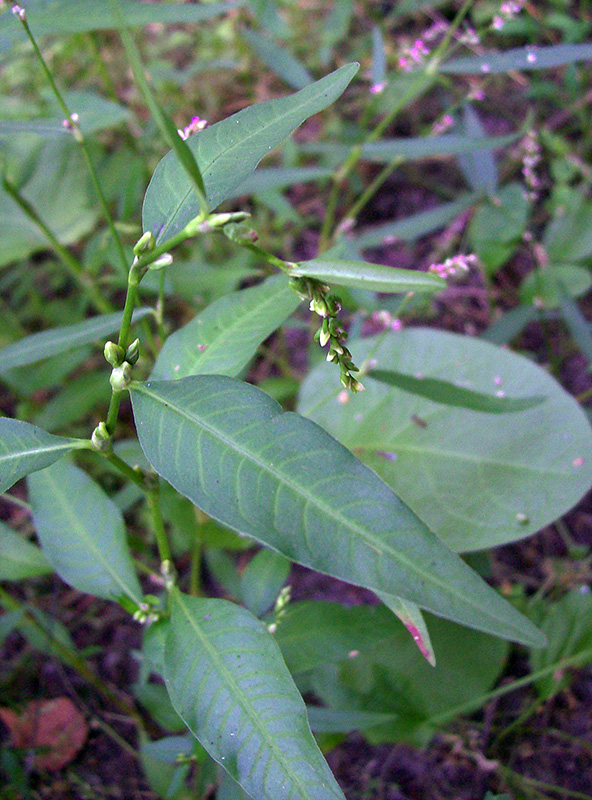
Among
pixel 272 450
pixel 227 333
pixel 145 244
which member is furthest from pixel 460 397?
pixel 145 244

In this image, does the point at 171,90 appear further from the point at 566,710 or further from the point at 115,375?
the point at 566,710

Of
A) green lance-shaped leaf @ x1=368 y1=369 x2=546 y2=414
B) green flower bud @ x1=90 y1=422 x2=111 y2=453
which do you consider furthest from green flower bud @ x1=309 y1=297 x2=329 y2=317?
green lance-shaped leaf @ x1=368 y1=369 x2=546 y2=414

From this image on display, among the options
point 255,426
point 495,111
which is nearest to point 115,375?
point 255,426

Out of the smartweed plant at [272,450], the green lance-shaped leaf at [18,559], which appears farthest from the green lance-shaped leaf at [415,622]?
the green lance-shaped leaf at [18,559]

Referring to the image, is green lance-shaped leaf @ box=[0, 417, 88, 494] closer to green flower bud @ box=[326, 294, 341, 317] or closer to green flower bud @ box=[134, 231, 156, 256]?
green flower bud @ box=[134, 231, 156, 256]

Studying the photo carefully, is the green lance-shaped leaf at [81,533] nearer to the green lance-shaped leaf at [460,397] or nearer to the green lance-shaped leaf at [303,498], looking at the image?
the green lance-shaped leaf at [303,498]

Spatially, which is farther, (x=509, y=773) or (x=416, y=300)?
(x=416, y=300)
